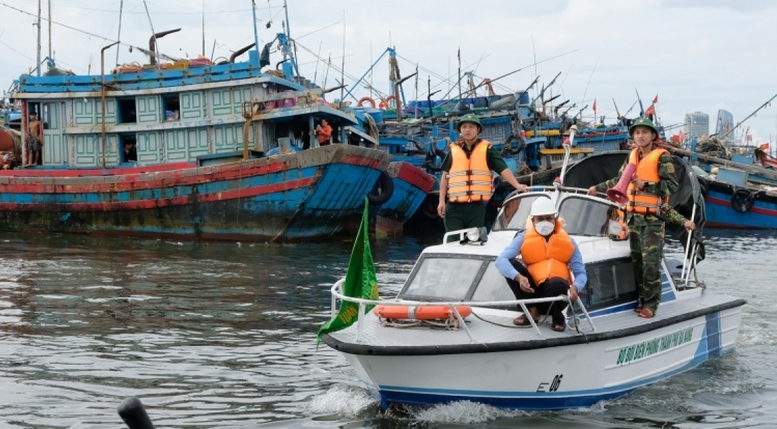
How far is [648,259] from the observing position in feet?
34.6

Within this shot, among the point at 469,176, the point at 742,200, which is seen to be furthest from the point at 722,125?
the point at 469,176

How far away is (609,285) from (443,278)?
172 cm

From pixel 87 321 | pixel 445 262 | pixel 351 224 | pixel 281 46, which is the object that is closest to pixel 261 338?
pixel 87 321

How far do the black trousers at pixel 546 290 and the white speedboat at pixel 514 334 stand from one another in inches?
4.6

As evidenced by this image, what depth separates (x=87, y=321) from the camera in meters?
13.6

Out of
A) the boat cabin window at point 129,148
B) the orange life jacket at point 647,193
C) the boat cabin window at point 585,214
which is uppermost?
the boat cabin window at point 129,148

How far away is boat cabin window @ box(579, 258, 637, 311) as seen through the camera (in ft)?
32.7

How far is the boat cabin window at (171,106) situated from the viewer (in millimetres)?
29422

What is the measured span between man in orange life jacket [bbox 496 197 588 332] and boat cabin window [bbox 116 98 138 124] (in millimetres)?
22706

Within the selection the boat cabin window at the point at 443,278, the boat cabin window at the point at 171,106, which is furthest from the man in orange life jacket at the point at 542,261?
the boat cabin window at the point at 171,106

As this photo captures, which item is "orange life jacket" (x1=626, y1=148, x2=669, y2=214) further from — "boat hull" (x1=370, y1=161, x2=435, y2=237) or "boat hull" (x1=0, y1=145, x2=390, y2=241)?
"boat hull" (x1=370, y1=161, x2=435, y2=237)

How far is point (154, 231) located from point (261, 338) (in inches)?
604

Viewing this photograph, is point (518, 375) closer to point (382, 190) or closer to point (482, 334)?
point (482, 334)

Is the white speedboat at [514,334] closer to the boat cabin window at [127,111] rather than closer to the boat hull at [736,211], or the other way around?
the boat cabin window at [127,111]
